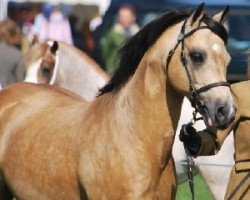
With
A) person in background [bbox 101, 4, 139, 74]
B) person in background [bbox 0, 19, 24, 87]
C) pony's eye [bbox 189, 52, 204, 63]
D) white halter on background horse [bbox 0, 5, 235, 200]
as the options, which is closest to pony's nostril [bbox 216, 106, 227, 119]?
white halter on background horse [bbox 0, 5, 235, 200]

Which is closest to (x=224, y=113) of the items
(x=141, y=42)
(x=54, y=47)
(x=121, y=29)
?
(x=141, y=42)

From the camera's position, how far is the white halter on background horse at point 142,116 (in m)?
6.30

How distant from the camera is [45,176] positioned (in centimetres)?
717

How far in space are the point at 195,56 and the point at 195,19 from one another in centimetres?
26

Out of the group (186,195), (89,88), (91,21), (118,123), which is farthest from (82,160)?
(91,21)

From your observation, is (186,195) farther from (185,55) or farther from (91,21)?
(91,21)

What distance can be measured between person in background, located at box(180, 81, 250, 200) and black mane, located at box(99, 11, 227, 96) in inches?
17.8

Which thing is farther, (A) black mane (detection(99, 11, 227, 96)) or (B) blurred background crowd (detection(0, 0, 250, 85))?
(B) blurred background crowd (detection(0, 0, 250, 85))

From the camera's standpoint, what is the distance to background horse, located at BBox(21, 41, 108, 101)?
9.80 meters

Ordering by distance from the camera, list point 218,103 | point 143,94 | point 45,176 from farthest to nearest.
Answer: point 45,176, point 143,94, point 218,103

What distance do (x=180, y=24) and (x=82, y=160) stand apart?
1.04 metres

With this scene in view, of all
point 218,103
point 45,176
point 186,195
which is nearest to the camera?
point 218,103

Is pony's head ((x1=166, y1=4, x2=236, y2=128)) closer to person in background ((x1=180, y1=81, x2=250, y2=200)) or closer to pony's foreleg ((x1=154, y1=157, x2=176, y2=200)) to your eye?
person in background ((x1=180, y1=81, x2=250, y2=200))

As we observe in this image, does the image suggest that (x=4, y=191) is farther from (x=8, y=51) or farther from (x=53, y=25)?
(x=53, y=25)
